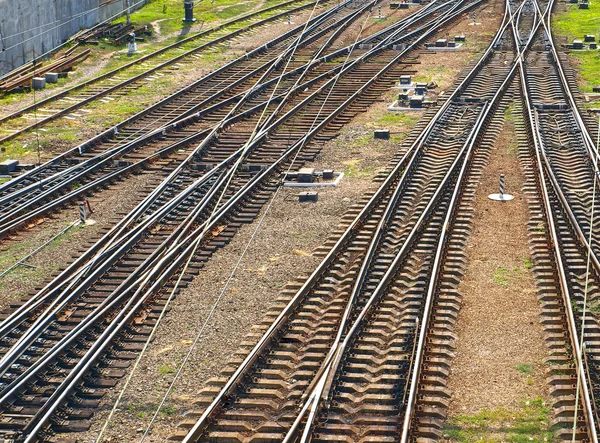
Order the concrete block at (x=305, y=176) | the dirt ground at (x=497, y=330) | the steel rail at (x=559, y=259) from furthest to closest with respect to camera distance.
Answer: the concrete block at (x=305, y=176) → the dirt ground at (x=497, y=330) → the steel rail at (x=559, y=259)

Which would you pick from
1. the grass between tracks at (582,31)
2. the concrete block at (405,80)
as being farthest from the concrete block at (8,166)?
the grass between tracks at (582,31)

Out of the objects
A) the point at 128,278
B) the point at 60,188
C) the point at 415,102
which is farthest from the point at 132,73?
the point at 128,278

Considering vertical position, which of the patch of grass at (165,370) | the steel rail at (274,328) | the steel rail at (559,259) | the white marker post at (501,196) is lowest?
the patch of grass at (165,370)

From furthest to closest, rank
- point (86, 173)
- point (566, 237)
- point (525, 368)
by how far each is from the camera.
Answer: point (86, 173)
point (566, 237)
point (525, 368)

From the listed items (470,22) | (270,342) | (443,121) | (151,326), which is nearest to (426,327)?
(270,342)

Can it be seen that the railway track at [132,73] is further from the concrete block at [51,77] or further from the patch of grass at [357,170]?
the patch of grass at [357,170]

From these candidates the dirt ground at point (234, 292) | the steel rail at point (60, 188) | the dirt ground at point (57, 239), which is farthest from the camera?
the steel rail at point (60, 188)

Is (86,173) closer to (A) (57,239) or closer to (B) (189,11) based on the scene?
(A) (57,239)
